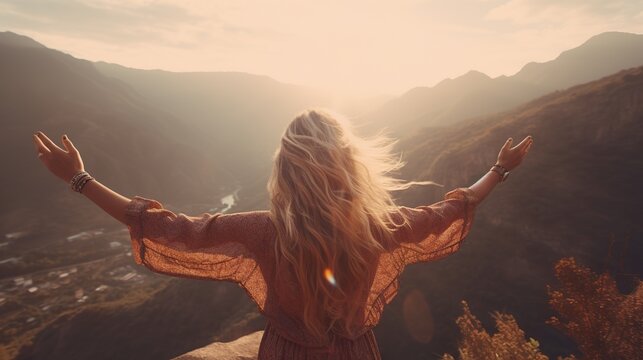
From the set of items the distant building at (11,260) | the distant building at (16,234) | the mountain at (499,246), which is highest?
the mountain at (499,246)

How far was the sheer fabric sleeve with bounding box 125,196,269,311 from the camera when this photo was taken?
7.26 feet

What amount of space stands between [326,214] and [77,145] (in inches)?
4889

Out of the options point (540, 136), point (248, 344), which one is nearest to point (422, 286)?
point (540, 136)

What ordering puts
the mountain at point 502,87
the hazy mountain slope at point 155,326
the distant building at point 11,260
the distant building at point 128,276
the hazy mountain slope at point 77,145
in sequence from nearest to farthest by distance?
1. the hazy mountain slope at point 155,326
2. the distant building at point 128,276
3. the distant building at point 11,260
4. the hazy mountain slope at point 77,145
5. the mountain at point 502,87

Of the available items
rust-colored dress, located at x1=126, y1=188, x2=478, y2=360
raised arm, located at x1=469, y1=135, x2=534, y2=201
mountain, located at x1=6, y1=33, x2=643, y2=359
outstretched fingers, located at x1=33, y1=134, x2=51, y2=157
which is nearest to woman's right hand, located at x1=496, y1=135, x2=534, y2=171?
raised arm, located at x1=469, y1=135, x2=534, y2=201

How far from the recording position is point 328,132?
226 cm

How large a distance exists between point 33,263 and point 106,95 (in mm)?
105913

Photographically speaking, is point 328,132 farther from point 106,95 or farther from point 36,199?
point 106,95

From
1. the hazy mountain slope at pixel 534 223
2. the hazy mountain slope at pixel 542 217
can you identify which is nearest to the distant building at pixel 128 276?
the hazy mountain slope at pixel 534 223

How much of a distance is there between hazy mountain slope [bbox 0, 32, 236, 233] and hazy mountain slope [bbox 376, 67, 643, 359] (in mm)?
94768

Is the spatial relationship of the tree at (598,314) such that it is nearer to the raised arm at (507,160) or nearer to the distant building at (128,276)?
the raised arm at (507,160)

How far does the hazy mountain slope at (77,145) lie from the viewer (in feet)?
316

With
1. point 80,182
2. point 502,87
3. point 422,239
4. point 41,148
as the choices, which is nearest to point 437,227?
point 422,239

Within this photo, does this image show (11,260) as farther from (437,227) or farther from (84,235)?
(437,227)
